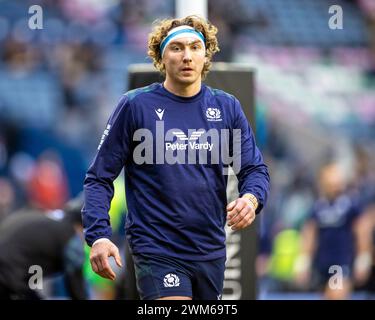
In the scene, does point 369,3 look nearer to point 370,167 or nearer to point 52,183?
point 370,167

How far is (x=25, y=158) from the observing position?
17.4 metres

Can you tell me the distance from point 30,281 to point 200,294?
2820 mm

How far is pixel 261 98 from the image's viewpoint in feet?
61.9

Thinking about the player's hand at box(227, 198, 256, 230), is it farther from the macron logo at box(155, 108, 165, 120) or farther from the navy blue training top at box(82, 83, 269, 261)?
the macron logo at box(155, 108, 165, 120)

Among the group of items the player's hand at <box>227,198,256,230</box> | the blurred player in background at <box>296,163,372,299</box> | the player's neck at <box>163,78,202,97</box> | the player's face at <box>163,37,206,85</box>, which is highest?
the player's face at <box>163,37,206,85</box>

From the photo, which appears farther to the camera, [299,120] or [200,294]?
[299,120]

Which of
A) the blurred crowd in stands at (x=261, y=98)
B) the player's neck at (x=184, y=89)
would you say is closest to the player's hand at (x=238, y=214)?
the player's neck at (x=184, y=89)

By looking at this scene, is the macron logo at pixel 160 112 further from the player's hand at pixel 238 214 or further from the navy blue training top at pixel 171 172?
the player's hand at pixel 238 214

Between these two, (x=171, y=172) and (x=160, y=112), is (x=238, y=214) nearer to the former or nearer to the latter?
(x=171, y=172)

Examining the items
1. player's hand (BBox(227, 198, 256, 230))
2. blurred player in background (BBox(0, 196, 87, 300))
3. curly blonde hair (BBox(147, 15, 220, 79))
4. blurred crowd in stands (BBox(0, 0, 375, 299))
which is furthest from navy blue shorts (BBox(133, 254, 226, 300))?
blurred crowd in stands (BBox(0, 0, 375, 299))

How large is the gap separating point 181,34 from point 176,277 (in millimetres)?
1408

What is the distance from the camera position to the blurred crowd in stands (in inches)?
655

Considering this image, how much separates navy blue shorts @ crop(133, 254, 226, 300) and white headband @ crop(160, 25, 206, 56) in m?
1.26
